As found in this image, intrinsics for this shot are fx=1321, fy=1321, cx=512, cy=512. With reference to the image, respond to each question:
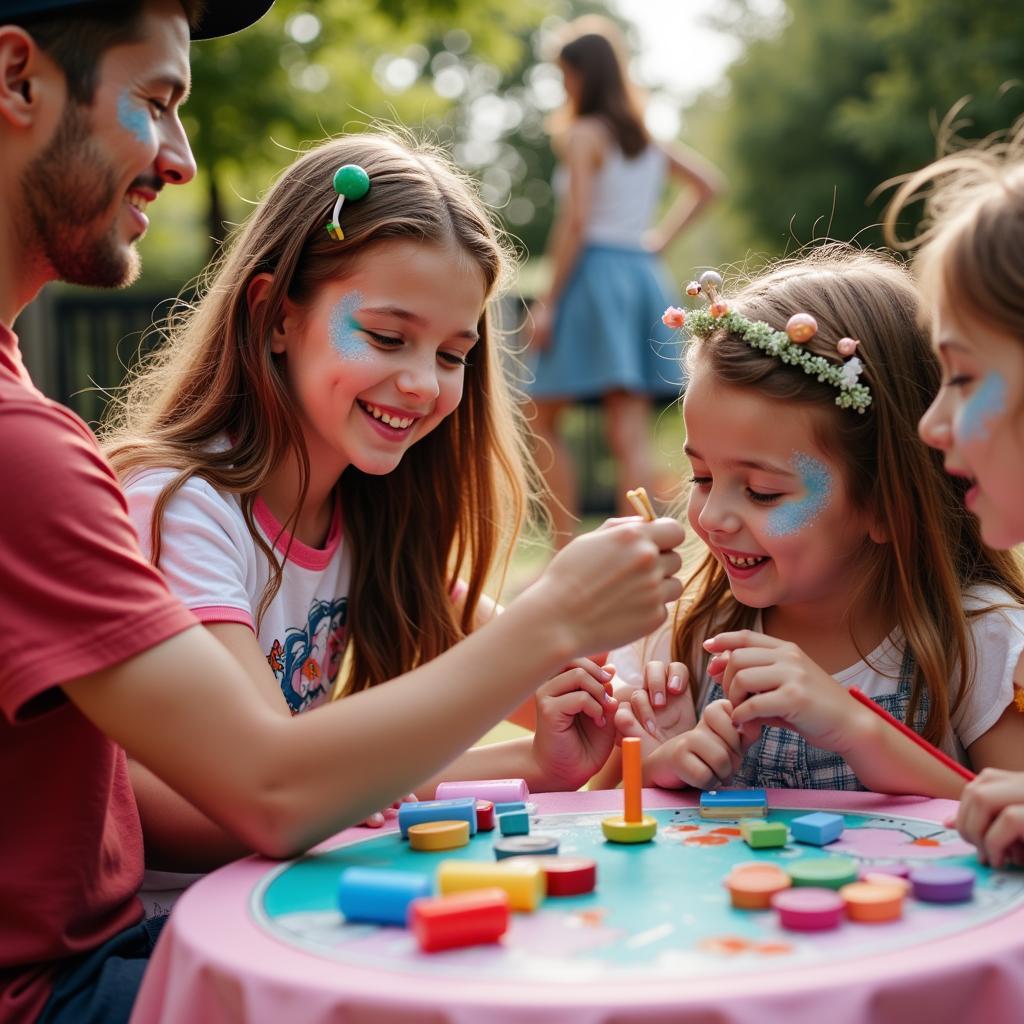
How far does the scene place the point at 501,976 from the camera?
49.2 inches

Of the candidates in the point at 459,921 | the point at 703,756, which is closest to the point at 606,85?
the point at 703,756

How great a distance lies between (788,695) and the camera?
202 centimetres

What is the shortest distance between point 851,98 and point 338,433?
26864 millimetres

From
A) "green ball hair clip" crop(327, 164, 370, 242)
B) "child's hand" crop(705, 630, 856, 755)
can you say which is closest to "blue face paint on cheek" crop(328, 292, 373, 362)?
"green ball hair clip" crop(327, 164, 370, 242)

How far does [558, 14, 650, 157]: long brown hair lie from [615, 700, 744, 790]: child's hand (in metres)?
5.39

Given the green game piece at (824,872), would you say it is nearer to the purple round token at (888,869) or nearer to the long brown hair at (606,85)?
the purple round token at (888,869)

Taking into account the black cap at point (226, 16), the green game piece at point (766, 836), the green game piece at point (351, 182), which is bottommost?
the green game piece at point (766, 836)

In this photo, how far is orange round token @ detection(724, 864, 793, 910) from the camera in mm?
1432

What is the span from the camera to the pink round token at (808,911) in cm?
135

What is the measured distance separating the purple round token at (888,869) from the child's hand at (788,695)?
435 millimetres

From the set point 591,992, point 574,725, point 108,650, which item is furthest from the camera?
point 574,725

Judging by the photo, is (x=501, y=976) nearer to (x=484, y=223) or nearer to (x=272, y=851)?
(x=272, y=851)

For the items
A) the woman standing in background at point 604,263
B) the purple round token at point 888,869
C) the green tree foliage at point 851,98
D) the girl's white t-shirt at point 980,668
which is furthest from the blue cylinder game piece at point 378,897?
the green tree foliage at point 851,98

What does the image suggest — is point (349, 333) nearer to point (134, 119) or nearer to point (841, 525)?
point (134, 119)
